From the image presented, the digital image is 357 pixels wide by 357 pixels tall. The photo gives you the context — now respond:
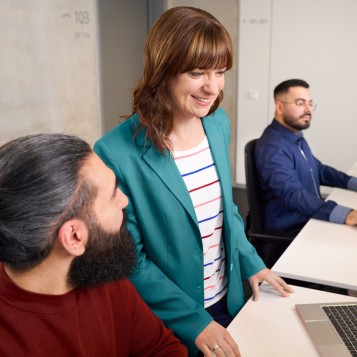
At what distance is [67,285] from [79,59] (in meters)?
3.10

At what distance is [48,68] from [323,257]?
8.31 ft

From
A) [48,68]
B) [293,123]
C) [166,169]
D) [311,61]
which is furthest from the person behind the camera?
[311,61]

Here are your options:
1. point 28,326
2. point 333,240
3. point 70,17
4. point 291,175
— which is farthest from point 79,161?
point 70,17

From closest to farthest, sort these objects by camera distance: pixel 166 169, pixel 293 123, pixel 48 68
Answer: pixel 166 169 → pixel 293 123 → pixel 48 68

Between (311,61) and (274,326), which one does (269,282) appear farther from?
(311,61)

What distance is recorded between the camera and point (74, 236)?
997 millimetres

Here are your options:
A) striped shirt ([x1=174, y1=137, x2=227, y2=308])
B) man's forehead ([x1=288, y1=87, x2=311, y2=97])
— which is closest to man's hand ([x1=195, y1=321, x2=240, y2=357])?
striped shirt ([x1=174, y1=137, x2=227, y2=308])

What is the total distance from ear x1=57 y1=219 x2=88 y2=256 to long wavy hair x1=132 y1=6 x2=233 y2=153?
0.48 meters

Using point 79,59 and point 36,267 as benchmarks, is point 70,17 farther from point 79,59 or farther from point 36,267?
point 36,267

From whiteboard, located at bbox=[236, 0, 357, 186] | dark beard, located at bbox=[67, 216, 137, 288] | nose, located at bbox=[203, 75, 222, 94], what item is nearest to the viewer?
dark beard, located at bbox=[67, 216, 137, 288]

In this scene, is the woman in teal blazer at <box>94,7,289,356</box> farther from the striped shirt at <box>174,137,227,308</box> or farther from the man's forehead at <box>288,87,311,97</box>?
the man's forehead at <box>288,87,311,97</box>

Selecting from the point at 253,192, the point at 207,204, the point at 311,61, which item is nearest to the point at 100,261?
the point at 207,204

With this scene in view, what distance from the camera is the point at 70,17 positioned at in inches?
147

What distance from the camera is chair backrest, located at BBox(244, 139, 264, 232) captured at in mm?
2529
